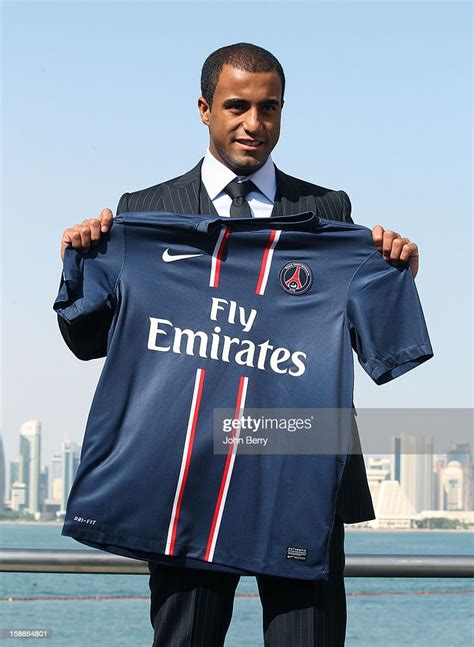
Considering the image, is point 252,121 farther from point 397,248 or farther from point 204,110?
point 397,248

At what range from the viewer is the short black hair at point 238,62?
104 inches

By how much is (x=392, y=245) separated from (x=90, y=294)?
0.72 meters

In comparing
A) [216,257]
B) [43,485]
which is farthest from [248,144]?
[43,485]

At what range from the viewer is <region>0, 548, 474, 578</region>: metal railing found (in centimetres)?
302

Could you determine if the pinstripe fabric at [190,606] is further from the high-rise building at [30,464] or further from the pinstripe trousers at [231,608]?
the high-rise building at [30,464]

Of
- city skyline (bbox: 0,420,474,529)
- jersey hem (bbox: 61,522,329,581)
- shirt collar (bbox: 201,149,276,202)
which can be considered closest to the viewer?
jersey hem (bbox: 61,522,329,581)

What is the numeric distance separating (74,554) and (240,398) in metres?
0.81

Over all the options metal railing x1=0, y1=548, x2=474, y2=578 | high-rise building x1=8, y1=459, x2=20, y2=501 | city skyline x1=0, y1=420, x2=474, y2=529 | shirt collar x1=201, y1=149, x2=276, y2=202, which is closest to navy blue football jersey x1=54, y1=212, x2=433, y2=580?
shirt collar x1=201, y1=149, x2=276, y2=202

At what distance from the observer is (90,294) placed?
2584mm

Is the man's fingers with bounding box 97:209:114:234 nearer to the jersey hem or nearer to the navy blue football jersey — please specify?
the navy blue football jersey

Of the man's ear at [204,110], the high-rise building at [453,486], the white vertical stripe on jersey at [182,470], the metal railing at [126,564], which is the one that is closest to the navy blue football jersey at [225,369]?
the white vertical stripe on jersey at [182,470]

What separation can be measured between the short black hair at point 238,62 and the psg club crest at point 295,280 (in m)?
0.43

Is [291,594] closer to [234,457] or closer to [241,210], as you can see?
[234,457]

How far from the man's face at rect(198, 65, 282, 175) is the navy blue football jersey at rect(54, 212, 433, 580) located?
156 millimetres
